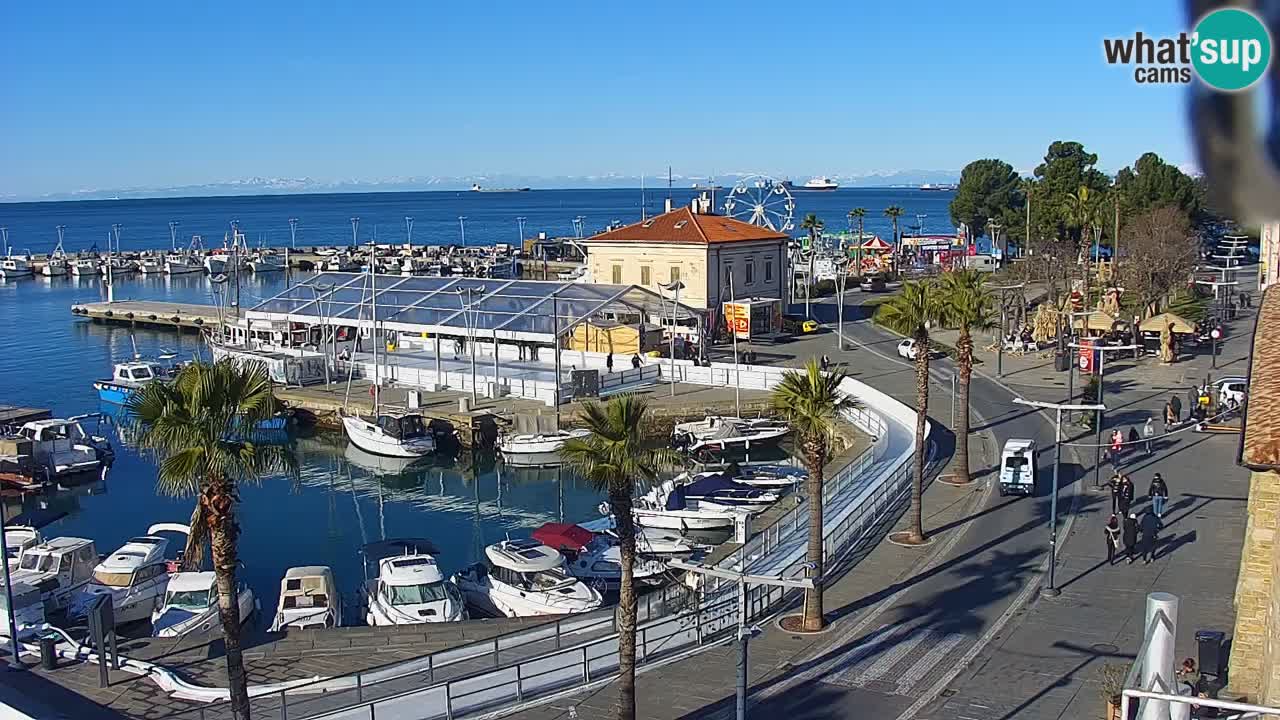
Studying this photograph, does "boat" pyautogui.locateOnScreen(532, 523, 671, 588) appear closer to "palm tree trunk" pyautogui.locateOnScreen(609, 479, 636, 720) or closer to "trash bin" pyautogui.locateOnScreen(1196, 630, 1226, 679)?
"palm tree trunk" pyautogui.locateOnScreen(609, 479, 636, 720)

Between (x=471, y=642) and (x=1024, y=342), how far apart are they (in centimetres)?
4162

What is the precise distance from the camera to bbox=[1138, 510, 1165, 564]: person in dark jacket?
25.0m

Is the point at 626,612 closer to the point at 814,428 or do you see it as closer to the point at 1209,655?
the point at 814,428

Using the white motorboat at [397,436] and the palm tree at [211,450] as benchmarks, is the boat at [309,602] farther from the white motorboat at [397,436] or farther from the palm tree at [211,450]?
the white motorboat at [397,436]

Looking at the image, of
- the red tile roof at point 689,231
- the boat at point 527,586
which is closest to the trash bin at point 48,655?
the boat at point 527,586

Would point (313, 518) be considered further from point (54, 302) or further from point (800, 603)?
point (54, 302)

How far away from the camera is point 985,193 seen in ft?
382

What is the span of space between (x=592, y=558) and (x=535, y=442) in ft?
52.9

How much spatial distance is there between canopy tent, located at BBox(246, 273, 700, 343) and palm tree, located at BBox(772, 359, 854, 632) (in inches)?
1231

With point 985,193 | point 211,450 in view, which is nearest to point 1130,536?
point 211,450

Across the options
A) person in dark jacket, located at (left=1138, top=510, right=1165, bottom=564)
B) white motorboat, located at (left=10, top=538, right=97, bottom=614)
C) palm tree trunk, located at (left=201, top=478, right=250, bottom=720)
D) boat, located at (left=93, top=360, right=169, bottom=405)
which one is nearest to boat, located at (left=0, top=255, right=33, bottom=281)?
boat, located at (left=93, top=360, right=169, bottom=405)

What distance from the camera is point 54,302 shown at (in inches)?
4599

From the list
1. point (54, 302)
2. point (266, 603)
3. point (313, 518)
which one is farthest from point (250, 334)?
point (54, 302)

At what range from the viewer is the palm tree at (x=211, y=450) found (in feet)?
51.0
